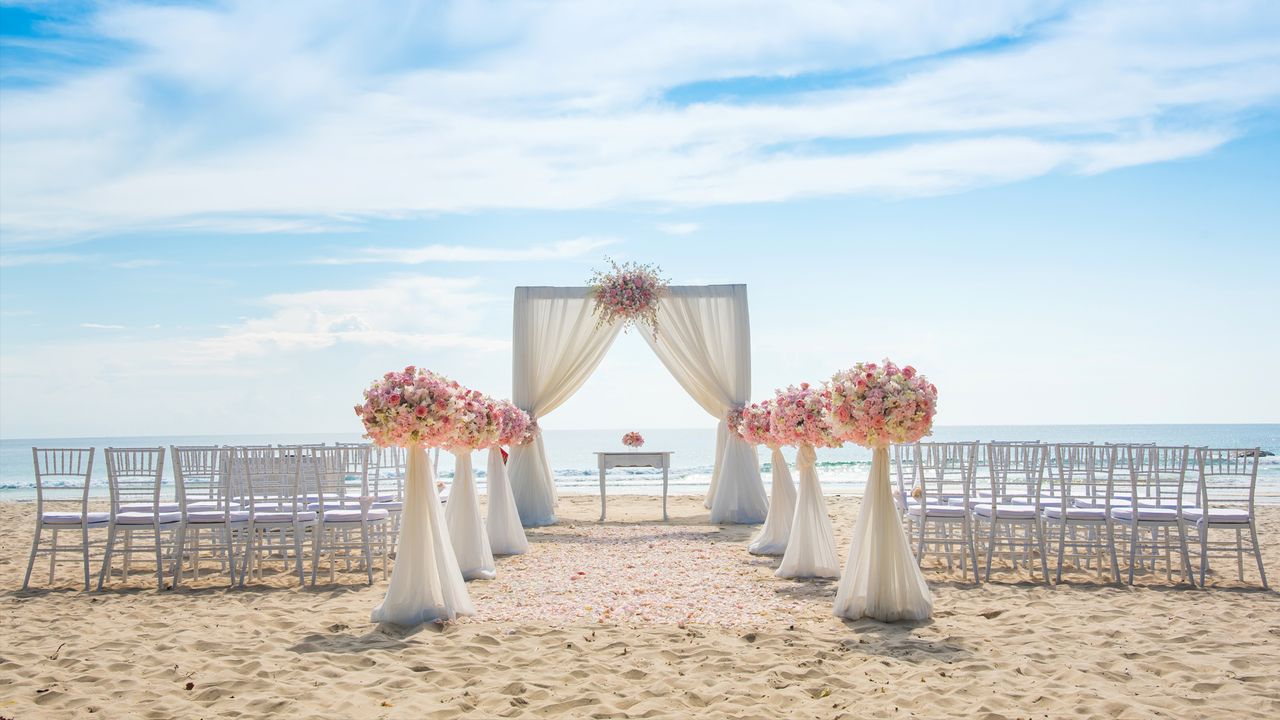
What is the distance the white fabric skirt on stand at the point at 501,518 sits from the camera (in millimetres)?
8242

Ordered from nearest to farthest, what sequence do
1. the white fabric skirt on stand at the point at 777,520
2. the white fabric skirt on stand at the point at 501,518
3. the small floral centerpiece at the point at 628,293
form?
1. the white fabric skirt on stand at the point at 777,520
2. the white fabric skirt on stand at the point at 501,518
3. the small floral centerpiece at the point at 628,293

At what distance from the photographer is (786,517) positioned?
8.16m

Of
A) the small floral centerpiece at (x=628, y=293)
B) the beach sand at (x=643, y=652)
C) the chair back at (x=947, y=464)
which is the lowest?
the beach sand at (x=643, y=652)

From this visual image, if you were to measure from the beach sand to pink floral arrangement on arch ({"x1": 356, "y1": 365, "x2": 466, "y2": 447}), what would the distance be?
1110 mm

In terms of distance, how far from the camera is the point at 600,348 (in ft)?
37.1

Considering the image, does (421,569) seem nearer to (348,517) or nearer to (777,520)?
(348,517)

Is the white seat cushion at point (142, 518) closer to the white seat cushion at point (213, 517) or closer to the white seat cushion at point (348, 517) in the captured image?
the white seat cushion at point (213, 517)

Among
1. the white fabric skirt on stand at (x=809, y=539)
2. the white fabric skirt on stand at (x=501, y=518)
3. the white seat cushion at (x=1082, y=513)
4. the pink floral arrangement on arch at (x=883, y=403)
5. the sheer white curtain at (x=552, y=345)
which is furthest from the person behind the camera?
the sheer white curtain at (x=552, y=345)

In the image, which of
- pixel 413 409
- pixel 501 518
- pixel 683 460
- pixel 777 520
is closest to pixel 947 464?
pixel 777 520

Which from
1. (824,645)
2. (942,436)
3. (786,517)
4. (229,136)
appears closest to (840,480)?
(786,517)

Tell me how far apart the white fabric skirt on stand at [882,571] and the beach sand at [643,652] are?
0.44ft

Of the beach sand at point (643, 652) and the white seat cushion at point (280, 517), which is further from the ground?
the white seat cushion at point (280, 517)

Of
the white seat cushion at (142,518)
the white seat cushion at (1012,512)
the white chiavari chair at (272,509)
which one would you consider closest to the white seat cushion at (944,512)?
the white seat cushion at (1012,512)

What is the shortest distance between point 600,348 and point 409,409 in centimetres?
640
